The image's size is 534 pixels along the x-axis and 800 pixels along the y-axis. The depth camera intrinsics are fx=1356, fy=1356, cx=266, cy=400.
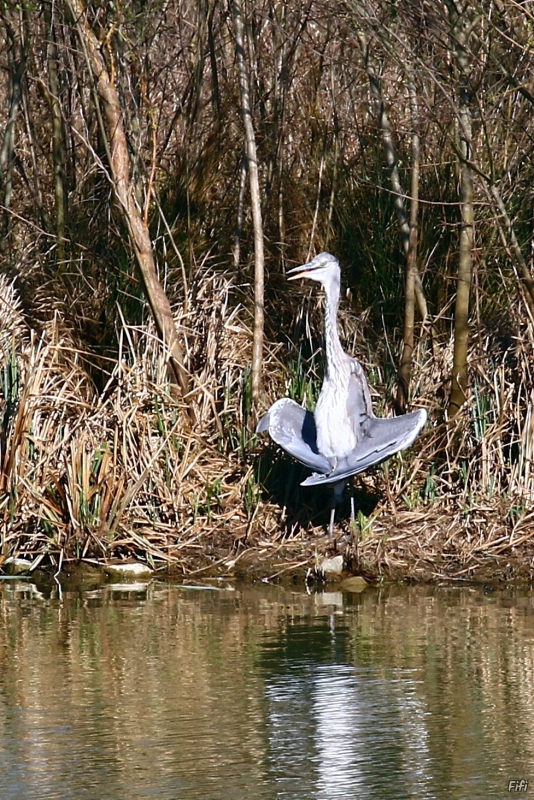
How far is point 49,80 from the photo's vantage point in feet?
29.9

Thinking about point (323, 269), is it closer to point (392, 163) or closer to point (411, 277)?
point (411, 277)

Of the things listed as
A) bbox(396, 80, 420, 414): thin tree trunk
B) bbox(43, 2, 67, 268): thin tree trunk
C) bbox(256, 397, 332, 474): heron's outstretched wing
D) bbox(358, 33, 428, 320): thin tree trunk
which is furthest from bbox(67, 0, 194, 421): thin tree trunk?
bbox(358, 33, 428, 320): thin tree trunk

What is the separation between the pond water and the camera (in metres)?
4.07

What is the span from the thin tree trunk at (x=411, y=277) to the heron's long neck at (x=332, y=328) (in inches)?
19.8

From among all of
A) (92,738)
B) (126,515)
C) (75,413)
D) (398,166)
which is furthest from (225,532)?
(92,738)

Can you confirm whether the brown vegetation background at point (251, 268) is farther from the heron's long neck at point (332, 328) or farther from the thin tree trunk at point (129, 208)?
the heron's long neck at point (332, 328)

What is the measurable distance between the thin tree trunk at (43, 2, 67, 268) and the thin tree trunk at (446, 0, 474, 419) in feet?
8.96

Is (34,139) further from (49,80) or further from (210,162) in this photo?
(210,162)

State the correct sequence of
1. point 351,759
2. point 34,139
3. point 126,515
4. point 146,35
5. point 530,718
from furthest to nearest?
point 34,139 < point 146,35 < point 126,515 < point 530,718 < point 351,759

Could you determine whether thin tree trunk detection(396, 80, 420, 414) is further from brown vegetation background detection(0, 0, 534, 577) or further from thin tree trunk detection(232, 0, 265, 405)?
thin tree trunk detection(232, 0, 265, 405)

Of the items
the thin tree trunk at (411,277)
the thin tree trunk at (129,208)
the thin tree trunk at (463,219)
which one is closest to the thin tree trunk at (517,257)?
the thin tree trunk at (463,219)

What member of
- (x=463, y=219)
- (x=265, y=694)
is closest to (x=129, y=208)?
(x=463, y=219)

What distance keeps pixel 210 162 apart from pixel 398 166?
1.30 meters

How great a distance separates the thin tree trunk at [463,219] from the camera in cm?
739
